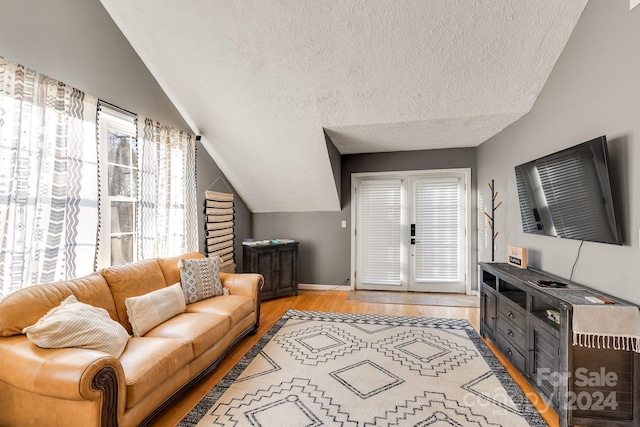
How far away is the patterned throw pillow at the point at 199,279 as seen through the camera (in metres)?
2.62

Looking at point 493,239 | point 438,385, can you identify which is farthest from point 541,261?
point 438,385

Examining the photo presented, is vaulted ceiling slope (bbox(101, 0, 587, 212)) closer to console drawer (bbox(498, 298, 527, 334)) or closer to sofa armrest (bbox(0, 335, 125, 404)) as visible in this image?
console drawer (bbox(498, 298, 527, 334))

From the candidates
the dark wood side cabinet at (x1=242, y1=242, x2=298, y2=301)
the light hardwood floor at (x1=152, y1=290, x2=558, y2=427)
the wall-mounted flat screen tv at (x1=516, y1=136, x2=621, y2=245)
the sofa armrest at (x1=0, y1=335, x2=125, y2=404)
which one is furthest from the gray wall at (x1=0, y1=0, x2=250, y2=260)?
the wall-mounted flat screen tv at (x1=516, y1=136, x2=621, y2=245)

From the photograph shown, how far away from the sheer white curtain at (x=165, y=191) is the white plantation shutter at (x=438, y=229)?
3.35m

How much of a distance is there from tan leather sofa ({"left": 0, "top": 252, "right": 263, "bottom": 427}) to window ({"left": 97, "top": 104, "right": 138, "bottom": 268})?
1.10 feet

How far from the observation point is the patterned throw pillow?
262cm

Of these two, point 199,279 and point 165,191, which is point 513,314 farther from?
point 165,191

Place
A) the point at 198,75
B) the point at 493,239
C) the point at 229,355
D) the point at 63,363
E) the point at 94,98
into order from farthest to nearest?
1. the point at 493,239
2. the point at 198,75
3. the point at 229,355
4. the point at 94,98
5. the point at 63,363

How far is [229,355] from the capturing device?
249 cm

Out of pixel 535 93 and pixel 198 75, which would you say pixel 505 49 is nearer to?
pixel 535 93

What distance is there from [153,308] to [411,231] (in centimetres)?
364

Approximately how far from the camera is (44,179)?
1.88 meters

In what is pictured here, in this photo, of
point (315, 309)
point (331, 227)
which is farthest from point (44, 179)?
point (331, 227)

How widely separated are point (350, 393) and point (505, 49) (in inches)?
120
